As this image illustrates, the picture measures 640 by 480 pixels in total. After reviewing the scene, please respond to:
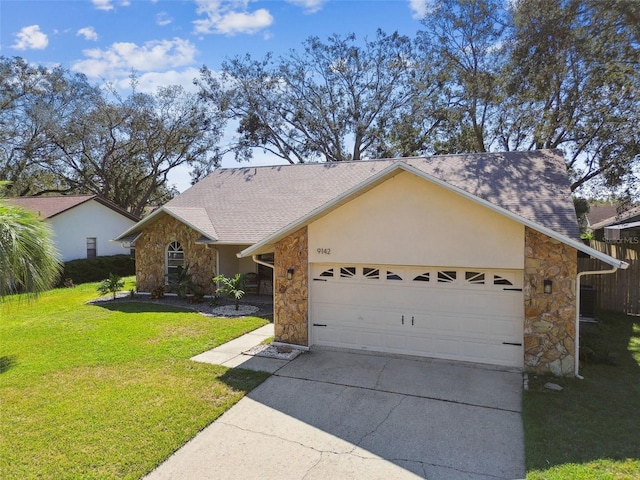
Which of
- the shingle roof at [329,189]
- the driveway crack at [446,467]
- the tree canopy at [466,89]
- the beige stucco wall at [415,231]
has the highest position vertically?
the tree canopy at [466,89]

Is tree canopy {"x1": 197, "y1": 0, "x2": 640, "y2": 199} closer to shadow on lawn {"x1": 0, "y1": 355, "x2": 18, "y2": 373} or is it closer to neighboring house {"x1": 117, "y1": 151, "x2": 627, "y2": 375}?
neighboring house {"x1": 117, "y1": 151, "x2": 627, "y2": 375}

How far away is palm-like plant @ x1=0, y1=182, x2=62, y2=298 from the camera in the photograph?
8008 millimetres

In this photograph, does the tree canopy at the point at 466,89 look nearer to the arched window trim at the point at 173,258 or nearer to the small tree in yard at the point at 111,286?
the arched window trim at the point at 173,258

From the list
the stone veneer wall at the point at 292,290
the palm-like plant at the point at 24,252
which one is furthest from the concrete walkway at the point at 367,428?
the palm-like plant at the point at 24,252

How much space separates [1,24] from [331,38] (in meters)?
24.6

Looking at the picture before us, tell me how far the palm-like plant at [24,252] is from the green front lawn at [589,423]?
944cm

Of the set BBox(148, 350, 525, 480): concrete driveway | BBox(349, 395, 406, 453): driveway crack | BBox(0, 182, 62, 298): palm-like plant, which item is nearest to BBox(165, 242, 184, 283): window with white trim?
BBox(0, 182, 62, 298): palm-like plant

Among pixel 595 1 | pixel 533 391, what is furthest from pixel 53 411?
pixel 595 1

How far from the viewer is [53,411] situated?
6.64 m

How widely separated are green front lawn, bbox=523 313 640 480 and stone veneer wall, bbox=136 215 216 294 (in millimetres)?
12396

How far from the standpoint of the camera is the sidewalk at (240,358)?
8734 millimetres

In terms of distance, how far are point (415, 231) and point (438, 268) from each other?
96 cm

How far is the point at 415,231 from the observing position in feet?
29.2

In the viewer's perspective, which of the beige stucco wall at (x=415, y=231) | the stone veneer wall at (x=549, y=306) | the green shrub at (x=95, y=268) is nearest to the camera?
the stone veneer wall at (x=549, y=306)
